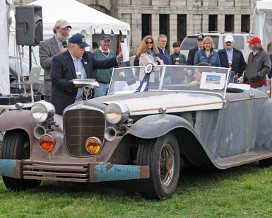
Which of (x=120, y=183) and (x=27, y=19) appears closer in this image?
(x=120, y=183)

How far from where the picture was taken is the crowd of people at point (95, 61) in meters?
9.53

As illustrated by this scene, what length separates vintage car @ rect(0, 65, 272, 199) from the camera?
802 centimetres

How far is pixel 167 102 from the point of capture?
8766 millimetres

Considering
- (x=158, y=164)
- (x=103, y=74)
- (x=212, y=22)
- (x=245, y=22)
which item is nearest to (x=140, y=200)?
(x=158, y=164)

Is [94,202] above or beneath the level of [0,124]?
beneath

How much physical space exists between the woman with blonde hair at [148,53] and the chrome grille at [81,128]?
12.4 ft

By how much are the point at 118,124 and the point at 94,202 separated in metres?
0.80

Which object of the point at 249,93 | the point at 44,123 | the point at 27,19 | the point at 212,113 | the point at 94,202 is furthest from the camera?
the point at 27,19

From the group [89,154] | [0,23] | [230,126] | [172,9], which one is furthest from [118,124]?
[172,9]

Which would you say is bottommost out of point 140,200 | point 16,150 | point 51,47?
point 140,200

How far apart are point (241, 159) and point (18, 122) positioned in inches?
109

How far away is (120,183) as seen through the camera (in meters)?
9.07

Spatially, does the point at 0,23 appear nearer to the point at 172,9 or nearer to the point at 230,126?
the point at 230,126

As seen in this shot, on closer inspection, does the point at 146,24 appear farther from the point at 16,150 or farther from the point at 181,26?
the point at 16,150
